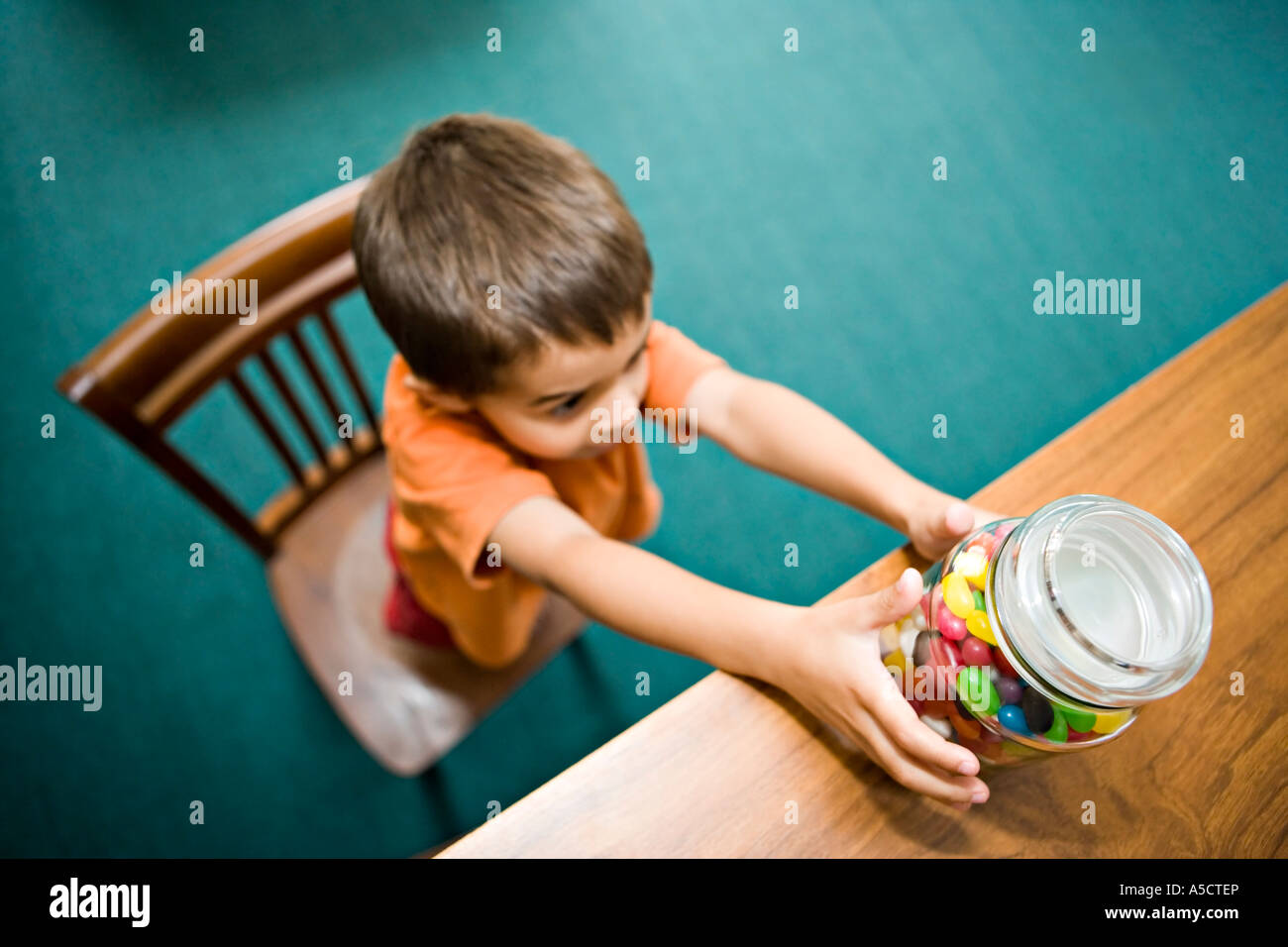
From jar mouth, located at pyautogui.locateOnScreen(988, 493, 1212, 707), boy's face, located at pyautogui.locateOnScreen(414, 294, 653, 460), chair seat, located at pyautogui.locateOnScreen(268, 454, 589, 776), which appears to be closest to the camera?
jar mouth, located at pyautogui.locateOnScreen(988, 493, 1212, 707)

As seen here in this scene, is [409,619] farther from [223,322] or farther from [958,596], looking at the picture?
[958,596]

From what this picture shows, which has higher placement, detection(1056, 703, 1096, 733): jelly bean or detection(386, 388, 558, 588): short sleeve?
detection(386, 388, 558, 588): short sleeve

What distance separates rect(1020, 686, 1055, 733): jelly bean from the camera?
1.20 ft

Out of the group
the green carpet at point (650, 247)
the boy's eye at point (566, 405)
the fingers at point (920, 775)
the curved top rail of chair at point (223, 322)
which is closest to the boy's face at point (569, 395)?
the boy's eye at point (566, 405)

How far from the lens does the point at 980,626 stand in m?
0.38

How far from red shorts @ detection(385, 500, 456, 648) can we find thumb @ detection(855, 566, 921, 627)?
0.54 m

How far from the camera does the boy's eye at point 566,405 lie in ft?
2.01

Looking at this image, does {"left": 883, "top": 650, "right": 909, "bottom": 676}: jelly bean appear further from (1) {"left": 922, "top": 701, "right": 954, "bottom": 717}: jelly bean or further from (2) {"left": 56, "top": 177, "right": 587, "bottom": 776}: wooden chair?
(2) {"left": 56, "top": 177, "right": 587, "bottom": 776}: wooden chair

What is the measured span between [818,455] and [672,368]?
0.56 feet

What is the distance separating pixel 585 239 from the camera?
562 mm

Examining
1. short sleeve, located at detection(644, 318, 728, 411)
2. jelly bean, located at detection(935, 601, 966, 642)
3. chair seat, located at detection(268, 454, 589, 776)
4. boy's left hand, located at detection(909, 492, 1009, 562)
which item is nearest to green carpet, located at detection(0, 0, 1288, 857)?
chair seat, located at detection(268, 454, 589, 776)

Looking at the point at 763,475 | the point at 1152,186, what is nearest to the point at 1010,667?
the point at 763,475
